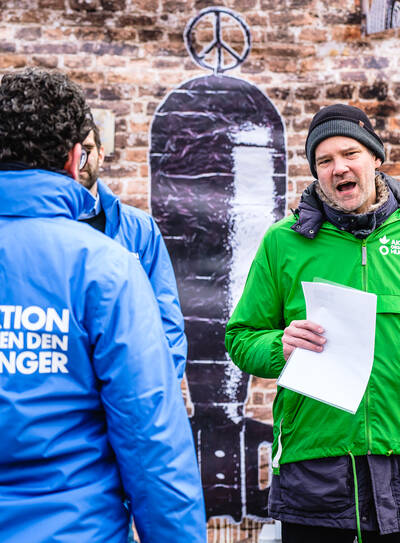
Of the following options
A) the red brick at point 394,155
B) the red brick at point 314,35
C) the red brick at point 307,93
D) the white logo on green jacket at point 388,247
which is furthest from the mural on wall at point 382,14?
the white logo on green jacket at point 388,247

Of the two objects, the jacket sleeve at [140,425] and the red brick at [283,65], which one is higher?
the red brick at [283,65]

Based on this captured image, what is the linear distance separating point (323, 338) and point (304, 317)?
8.2 inches

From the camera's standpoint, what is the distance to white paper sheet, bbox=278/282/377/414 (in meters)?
1.70

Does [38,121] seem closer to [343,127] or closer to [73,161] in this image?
[73,161]

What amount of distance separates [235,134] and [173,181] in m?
0.45

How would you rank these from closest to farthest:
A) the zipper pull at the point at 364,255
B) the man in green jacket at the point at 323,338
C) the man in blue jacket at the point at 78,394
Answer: the man in blue jacket at the point at 78,394 < the man in green jacket at the point at 323,338 < the zipper pull at the point at 364,255

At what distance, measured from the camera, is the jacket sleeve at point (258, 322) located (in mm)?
2002

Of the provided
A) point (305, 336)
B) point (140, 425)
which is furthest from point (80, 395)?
point (305, 336)

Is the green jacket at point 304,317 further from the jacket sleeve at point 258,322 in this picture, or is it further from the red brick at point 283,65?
the red brick at point 283,65

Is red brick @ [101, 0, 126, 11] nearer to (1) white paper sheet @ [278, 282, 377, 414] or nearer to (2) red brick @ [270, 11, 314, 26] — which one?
(2) red brick @ [270, 11, 314, 26]

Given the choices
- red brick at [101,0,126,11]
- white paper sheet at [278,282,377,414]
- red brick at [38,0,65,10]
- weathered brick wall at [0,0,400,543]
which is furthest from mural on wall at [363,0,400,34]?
white paper sheet at [278,282,377,414]

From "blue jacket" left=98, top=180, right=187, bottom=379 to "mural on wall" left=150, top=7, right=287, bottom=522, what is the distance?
1.08 m

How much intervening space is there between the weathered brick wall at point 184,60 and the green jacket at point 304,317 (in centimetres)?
161

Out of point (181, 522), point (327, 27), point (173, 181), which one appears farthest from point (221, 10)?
point (181, 522)
